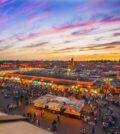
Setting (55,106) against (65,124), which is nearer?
(65,124)

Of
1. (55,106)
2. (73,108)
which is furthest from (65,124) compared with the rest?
(55,106)

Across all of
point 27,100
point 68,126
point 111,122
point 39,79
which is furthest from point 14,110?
point 39,79

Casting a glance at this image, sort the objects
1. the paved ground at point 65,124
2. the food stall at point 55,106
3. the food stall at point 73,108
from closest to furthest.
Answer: the paved ground at point 65,124 → the food stall at point 73,108 → the food stall at point 55,106

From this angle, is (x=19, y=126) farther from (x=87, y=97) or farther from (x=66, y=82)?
(x=66, y=82)

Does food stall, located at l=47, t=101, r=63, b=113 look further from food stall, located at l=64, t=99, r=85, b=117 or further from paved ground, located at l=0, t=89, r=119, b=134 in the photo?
food stall, located at l=64, t=99, r=85, b=117

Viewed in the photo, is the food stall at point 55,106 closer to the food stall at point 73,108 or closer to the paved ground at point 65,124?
the paved ground at point 65,124

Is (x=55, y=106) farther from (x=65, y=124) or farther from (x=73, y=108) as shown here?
(x=65, y=124)

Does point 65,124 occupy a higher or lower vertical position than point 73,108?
lower

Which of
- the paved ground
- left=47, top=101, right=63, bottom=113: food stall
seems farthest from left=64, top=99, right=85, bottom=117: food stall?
left=47, top=101, right=63, bottom=113: food stall

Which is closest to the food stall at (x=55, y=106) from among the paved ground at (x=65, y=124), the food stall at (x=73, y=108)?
the paved ground at (x=65, y=124)

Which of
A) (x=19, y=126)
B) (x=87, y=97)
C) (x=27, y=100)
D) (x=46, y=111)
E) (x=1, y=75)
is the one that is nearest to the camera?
(x=19, y=126)

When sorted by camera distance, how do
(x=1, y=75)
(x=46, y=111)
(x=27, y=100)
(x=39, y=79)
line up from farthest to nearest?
(x=1, y=75), (x=39, y=79), (x=27, y=100), (x=46, y=111)
